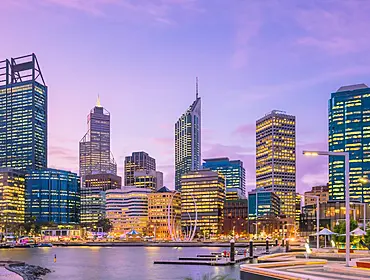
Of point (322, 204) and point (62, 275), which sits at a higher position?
point (322, 204)

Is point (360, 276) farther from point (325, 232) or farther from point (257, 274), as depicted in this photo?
point (325, 232)

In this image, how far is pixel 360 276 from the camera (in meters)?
32.2

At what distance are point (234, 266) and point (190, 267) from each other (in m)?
7.85

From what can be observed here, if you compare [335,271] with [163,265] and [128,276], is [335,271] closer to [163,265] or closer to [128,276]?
[128,276]

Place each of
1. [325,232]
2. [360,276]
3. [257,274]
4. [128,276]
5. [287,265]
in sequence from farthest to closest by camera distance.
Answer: [128,276] < [325,232] < [287,265] < [257,274] < [360,276]

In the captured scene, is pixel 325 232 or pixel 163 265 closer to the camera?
pixel 325 232

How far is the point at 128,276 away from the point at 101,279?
19.5 feet

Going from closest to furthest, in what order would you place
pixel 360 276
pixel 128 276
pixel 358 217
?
pixel 360 276 < pixel 128 276 < pixel 358 217

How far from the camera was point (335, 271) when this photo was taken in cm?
3525

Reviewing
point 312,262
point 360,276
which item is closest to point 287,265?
point 312,262

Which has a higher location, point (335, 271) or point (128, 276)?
point (335, 271)

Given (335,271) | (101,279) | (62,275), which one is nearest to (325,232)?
(101,279)

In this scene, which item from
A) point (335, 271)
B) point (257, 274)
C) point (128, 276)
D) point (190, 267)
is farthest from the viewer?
point (190, 267)

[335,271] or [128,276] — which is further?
[128,276]
